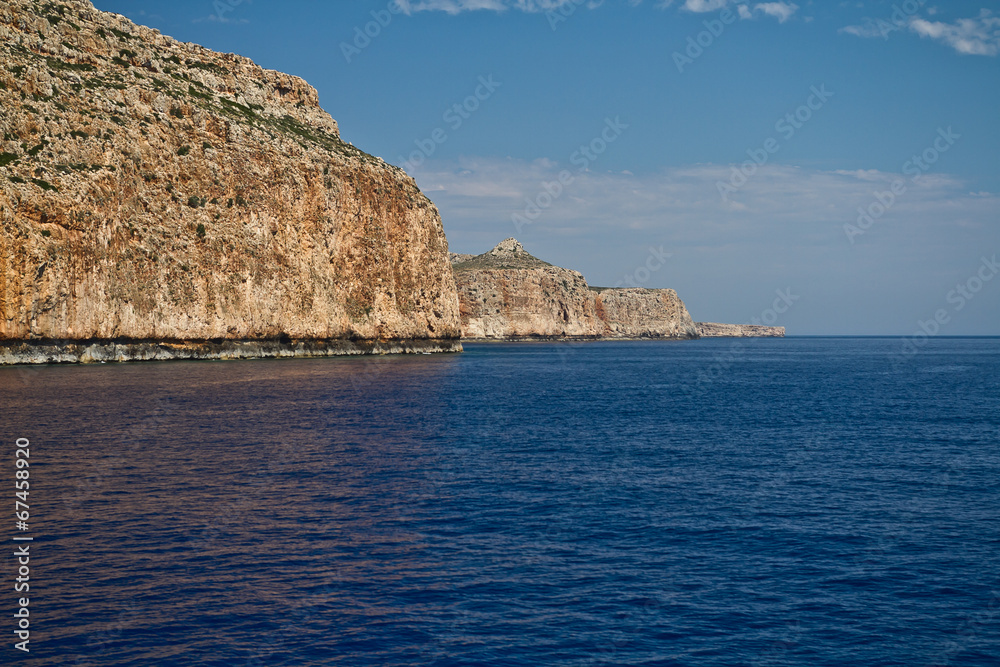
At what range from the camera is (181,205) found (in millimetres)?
96188

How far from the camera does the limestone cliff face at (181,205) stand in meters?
78.6

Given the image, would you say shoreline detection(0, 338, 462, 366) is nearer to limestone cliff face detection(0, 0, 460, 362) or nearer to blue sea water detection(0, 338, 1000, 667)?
limestone cliff face detection(0, 0, 460, 362)

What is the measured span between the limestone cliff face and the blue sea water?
42.5 meters

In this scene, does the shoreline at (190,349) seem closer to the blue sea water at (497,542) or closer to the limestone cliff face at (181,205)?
the limestone cliff face at (181,205)

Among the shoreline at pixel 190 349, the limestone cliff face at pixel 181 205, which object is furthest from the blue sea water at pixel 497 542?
the limestone cliff face at pixel 181 205

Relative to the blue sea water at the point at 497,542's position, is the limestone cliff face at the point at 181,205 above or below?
above

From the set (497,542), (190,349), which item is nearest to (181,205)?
(190,349)

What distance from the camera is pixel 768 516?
74.5ft

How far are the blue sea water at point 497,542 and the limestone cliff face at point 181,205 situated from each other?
42463 mm

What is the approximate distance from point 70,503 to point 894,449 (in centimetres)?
3317

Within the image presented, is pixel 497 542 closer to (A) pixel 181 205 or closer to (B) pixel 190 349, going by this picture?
(B) pixel 190 349

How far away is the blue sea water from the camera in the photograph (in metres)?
13.7

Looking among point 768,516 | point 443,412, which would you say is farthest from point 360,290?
point 768,516

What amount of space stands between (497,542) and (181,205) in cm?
8833
